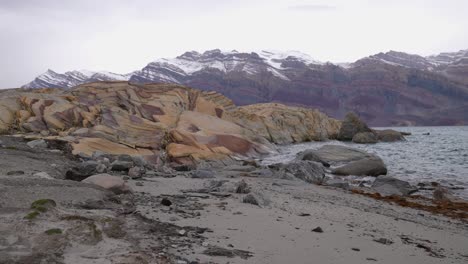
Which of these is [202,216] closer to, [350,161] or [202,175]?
[202,175]

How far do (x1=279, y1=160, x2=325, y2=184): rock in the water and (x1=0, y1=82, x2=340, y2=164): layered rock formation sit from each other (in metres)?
6.44

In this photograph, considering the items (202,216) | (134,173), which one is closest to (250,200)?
(202,216)

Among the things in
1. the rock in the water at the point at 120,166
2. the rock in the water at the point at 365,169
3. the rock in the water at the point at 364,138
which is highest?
the rock in the water at the point at 120,166

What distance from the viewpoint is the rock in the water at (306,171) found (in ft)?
68.7

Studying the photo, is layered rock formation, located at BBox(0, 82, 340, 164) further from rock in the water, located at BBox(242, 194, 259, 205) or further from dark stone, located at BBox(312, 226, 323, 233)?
dark stone, located at BBox(312, 226, 323, 233)

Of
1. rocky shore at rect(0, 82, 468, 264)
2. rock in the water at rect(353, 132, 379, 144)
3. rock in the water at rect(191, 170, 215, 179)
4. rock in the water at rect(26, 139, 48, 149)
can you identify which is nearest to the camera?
rocky shore at rect(0, 82, 468, 264)

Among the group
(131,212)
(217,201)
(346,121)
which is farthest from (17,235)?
(346,121)

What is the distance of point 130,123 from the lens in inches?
1241

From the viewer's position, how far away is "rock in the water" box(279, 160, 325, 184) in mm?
20938

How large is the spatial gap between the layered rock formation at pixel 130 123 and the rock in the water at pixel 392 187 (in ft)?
35.6

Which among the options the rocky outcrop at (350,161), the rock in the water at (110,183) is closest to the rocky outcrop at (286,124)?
the rocky outcrop at (350,161)

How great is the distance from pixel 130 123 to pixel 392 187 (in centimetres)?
1975

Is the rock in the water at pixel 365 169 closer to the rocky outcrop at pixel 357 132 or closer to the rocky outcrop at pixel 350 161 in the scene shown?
the rocky outcrop at pixel 350 161

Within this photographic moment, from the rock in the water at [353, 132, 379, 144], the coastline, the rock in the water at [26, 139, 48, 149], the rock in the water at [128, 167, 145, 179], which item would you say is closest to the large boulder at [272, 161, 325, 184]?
the rock in the water at [128, 167, 145, 179]
